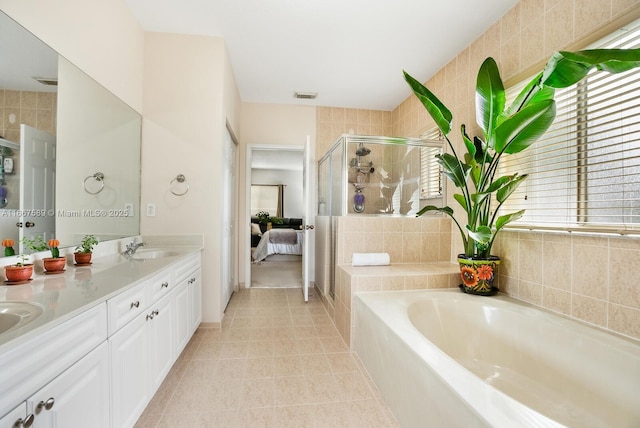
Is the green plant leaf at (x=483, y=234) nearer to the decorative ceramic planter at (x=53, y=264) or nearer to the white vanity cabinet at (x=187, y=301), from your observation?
the white vanity cabinet at (x=187, y=301)

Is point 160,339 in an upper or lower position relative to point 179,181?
lower

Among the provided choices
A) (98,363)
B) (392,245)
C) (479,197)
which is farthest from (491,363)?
(98,363)

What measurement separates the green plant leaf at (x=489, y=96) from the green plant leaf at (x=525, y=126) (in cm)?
11

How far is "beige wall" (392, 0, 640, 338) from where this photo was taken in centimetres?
134

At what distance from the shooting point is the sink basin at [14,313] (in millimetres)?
853

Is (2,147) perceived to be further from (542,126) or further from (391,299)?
(542,126)

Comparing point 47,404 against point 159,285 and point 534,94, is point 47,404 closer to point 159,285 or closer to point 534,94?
point 159,285

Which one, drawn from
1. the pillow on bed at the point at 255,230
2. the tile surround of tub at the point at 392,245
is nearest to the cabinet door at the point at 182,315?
the tile surround of tub at the point at 392,245

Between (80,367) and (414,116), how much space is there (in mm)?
3703

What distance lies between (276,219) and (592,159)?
22.7 ft

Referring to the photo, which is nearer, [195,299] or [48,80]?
[48,80]

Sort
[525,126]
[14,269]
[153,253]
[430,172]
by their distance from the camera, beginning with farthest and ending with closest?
[430,172]
[153,253]
[525,126]
[14,269]

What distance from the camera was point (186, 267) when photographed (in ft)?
6.62

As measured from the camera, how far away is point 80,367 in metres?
0.92
